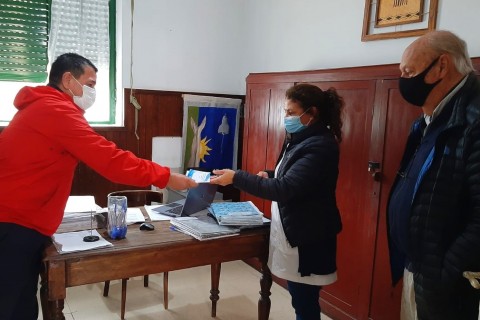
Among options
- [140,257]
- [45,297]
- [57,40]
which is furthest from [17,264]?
[57,40]

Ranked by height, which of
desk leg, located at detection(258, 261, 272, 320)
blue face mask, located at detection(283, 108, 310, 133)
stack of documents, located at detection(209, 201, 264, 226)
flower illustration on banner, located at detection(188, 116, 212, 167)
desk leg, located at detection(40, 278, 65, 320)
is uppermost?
blue face mask, located at detection(283, 108, 310, 133)

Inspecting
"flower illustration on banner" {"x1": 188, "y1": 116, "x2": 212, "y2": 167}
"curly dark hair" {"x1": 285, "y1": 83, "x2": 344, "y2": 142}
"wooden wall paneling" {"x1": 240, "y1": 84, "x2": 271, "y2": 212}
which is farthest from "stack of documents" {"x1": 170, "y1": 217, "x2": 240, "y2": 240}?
"flower illustration on banner" {"x1": 188, "y1": 116, "x2": 212, "y2": 167}

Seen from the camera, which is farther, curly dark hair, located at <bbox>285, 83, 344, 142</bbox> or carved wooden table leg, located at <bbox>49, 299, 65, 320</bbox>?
curly dark hair, located at <bbox>285, 83, 344, 142</bbox>

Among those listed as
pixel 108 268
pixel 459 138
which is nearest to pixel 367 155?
pixel 459 138

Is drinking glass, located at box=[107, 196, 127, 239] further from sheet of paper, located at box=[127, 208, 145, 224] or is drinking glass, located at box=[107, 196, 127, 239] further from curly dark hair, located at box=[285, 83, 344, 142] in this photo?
curly dark hair, located at box=[285, 83, 344, 142]

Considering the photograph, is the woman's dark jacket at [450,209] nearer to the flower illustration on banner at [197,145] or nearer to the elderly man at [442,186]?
the elderly man at [442,186]

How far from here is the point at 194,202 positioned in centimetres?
221

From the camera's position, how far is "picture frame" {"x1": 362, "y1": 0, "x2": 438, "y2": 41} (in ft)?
7.62

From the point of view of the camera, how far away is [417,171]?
1.48 m

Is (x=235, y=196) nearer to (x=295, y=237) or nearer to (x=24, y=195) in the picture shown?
(x=295, y=237)

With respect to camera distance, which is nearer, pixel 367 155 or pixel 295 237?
pixel 295 237

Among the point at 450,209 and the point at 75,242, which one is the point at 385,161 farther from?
the point at 75,242

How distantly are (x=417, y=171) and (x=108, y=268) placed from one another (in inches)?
52.5

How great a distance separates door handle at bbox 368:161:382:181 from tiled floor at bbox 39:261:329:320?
113 centimetres
